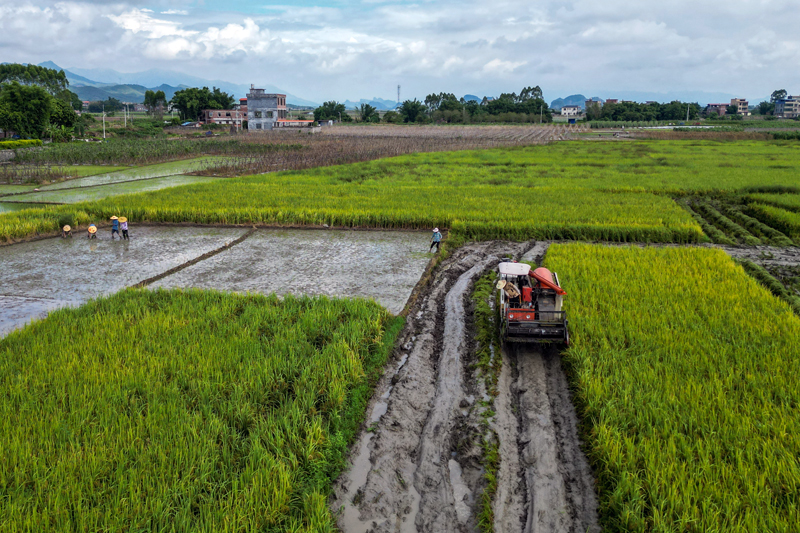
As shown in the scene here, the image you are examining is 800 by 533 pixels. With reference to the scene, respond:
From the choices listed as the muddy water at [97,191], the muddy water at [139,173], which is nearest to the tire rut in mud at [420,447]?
the muddy water at [97,191]

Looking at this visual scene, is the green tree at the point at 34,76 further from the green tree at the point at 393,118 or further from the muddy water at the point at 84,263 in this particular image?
the muddy water at the point at 84,263

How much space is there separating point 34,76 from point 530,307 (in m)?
71.7

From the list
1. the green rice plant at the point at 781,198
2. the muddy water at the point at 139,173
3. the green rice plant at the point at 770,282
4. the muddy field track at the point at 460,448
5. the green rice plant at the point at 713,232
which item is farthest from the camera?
the muddy water at the point at 139,173

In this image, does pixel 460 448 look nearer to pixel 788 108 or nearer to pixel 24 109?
pixel 24 109

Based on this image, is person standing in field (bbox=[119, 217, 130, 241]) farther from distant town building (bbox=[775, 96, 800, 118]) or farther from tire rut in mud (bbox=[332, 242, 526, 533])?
distant town building (bbox=[775, 96, 800, 118])

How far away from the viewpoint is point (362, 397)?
5363 millimetres

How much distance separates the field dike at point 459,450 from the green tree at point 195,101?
68.3 metres

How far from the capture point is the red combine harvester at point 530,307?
603cm

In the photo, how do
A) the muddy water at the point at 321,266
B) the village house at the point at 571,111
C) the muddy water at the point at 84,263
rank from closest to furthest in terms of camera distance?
the muddy water at the point at 84,263, the muddy water at the point at 321,266, the village house at the point at 571,111

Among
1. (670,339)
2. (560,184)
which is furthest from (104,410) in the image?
(560,184)

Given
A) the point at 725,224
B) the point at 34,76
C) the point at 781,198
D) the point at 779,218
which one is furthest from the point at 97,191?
the point at 34,76

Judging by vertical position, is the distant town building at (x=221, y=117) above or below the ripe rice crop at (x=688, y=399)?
above

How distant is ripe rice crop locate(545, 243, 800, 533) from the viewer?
140 inches

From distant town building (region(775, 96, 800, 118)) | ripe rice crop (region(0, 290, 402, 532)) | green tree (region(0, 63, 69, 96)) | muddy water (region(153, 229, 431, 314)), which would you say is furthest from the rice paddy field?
distant town building (region(775, 96, 800, 118))
